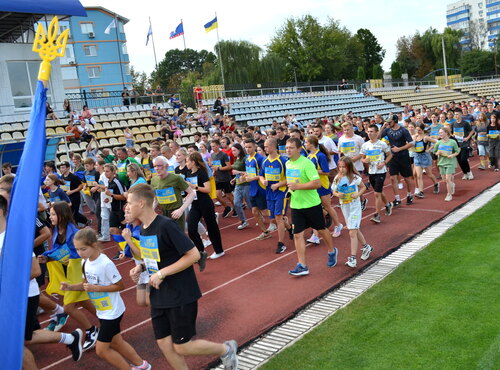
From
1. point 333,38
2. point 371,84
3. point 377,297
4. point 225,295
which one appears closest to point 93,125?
point 225,295

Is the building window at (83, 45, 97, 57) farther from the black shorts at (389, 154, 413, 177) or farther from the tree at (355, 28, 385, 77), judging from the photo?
the black shorts at (389, 154, 413, 177)

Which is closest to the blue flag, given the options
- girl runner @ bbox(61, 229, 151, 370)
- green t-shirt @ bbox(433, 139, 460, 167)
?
girl runner @ bbox(61, 229, 151, 370)

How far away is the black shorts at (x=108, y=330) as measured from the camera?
4.81m

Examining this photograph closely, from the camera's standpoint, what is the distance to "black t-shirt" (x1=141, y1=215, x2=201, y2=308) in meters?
4.28

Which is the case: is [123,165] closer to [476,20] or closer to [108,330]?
[108,330]

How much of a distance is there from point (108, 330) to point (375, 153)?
7.16m

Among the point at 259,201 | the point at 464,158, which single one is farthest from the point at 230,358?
the point at 464,158

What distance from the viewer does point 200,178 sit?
8.51m

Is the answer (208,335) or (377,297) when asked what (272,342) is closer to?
(208,335)

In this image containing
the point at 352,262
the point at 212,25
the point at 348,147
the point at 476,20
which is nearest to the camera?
the point at 352,262

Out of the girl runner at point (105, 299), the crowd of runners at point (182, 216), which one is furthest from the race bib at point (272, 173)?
the girl runner at point (105, 299)

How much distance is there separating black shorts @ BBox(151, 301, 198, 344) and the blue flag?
1.35 metres

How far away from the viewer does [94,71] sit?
64.2m

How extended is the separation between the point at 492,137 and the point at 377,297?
10.1 m
